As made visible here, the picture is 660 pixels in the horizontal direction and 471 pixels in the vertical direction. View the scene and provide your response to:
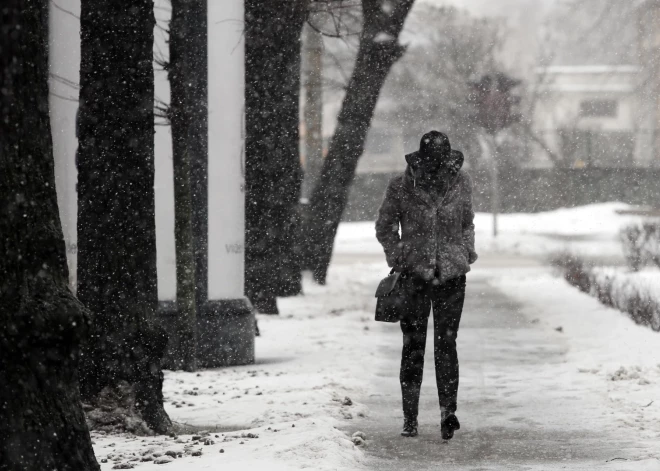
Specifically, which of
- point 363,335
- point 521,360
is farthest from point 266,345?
point 521,360

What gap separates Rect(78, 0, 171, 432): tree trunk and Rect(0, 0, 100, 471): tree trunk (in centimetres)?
229

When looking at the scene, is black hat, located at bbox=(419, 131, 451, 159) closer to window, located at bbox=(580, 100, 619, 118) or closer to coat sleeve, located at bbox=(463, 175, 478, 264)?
coat sleeve, located at bbox=(463, 175, 478, 264)

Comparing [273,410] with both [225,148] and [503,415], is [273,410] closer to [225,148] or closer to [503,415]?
[503,415]

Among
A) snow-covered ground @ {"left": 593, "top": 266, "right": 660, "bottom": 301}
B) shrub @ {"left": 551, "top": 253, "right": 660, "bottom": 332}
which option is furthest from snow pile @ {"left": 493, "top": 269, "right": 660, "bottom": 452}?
snow-covered ground @ {"left": 593, "top": 266, "right": 660, "bottom": 301}

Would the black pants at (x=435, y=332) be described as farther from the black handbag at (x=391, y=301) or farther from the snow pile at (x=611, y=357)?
the snow pile at (x=611, y=357)

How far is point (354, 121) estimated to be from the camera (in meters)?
17.1

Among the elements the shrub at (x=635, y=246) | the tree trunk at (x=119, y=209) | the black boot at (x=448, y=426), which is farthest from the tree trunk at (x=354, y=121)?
the black boot at (x=448, y=426)

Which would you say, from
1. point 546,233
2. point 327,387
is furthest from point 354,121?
point 546,233

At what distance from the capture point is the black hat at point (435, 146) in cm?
638

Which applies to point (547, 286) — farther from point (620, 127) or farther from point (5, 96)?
point (620, 127)

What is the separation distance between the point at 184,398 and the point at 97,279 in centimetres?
168

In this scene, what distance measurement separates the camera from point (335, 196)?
17.8 metres

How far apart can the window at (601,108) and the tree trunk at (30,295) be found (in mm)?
54405

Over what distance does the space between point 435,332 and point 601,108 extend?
177 feet
